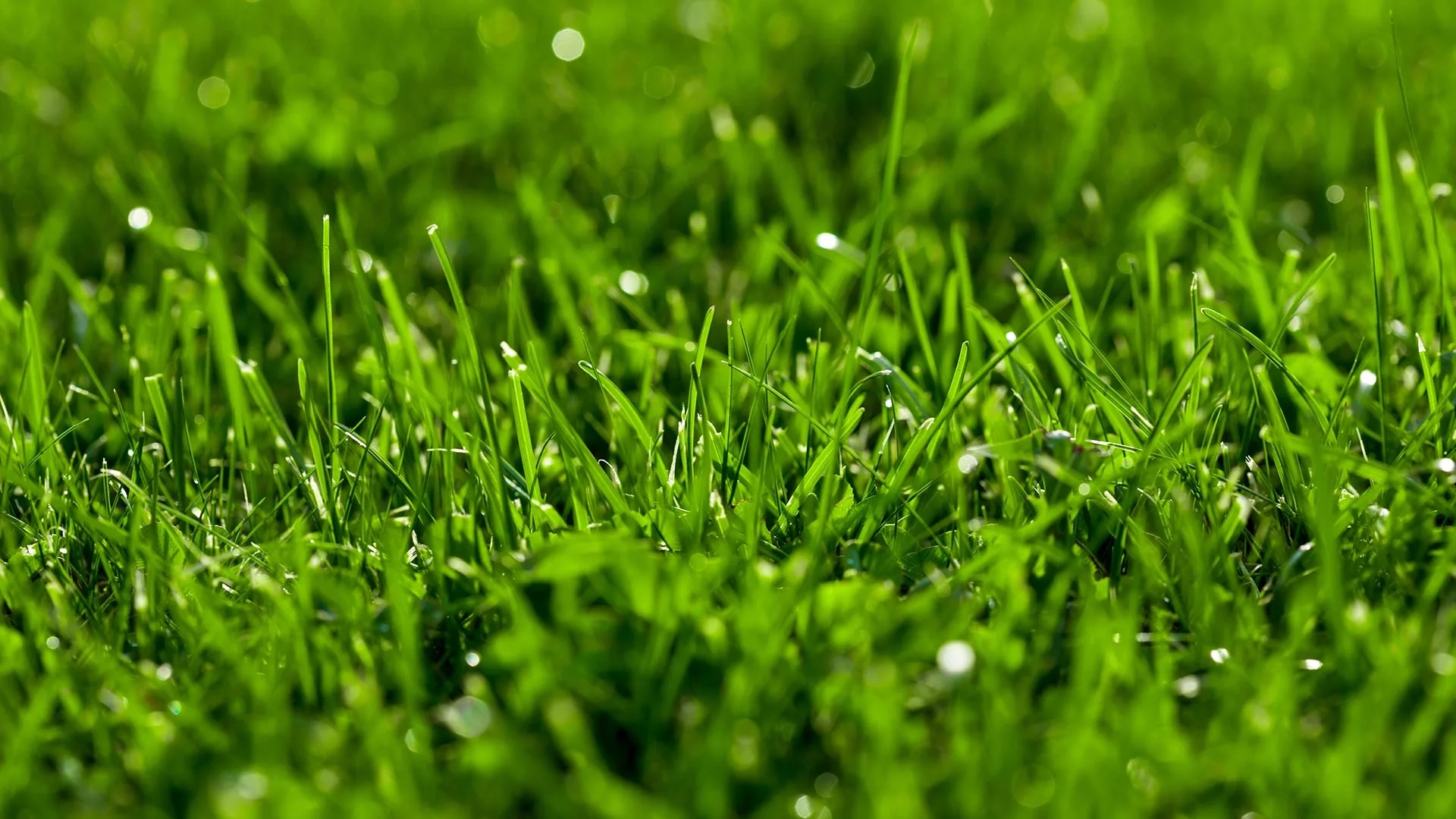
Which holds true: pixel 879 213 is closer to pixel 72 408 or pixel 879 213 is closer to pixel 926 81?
pixel 72 408

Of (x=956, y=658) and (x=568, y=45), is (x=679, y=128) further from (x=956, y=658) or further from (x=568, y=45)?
(x=956, y=658)

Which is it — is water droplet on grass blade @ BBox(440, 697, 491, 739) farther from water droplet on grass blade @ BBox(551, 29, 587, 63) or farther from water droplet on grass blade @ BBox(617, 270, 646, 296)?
water droplet on grass blade @ BBox(551, 29, 587, 63)

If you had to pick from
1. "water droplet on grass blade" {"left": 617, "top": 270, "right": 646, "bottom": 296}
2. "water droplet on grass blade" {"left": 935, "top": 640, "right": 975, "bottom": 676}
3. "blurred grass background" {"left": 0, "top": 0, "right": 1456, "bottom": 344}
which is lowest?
"water droplet on grass blade" {"left": 617, "top": 270, "right": 646, "bottom": 296}

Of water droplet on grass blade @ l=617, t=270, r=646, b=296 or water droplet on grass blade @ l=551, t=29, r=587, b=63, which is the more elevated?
water droplet on grass blade @ l=551, t=29, r=587, b=63

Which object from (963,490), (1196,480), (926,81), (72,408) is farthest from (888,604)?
(926,81)

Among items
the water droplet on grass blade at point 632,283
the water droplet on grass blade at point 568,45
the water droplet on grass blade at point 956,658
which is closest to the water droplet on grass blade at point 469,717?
the water droplet on grass blade at point 956,658

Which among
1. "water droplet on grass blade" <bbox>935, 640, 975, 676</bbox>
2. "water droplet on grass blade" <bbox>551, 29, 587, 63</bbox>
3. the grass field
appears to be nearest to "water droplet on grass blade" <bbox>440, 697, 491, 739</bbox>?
the grass field

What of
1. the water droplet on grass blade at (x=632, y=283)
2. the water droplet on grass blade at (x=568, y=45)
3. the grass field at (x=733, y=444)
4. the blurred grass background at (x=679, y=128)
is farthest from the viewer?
the water droplet on grass blade at (x=568, y=45)

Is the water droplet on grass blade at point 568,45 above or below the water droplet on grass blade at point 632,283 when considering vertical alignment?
above

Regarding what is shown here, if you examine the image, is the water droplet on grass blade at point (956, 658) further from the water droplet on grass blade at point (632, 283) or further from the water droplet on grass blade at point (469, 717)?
the water droplet on grass blade at point (632, 283)
